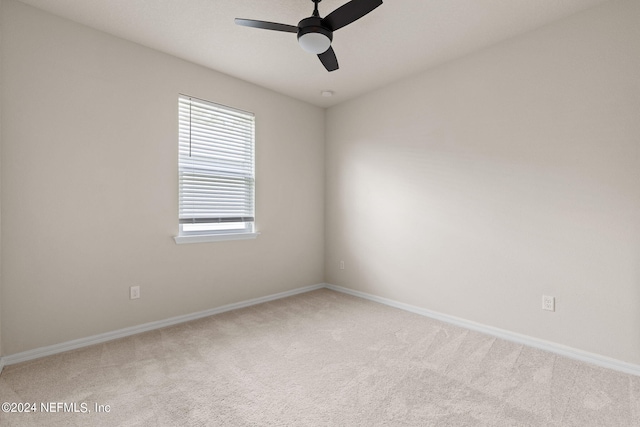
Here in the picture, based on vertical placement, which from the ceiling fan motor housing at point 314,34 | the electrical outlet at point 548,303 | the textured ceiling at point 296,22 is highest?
the textured ceiling at point 296,22

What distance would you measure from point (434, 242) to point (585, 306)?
1.31 meters

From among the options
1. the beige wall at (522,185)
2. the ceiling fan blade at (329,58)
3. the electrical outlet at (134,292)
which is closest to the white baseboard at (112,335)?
the electrical outlet at (134,292)

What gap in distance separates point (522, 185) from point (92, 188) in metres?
3.66

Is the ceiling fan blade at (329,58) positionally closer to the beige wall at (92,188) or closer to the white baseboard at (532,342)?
the beige wall at (92,188)

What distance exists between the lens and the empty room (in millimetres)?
2041

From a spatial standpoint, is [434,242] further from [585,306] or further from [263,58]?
[263,58]

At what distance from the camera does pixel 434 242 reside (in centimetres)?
340

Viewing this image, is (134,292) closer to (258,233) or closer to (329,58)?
(258,233)

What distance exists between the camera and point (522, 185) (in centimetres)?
278

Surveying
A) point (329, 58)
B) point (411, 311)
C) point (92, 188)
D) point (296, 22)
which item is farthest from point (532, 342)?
point (92, 188)

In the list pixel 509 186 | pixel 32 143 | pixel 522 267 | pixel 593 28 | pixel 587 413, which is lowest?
pixel 587 413

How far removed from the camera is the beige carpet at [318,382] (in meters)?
1.76

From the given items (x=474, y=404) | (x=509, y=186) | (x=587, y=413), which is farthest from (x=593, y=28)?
(x=474, y=404)

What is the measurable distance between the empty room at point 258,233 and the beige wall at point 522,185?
0.6 inches
